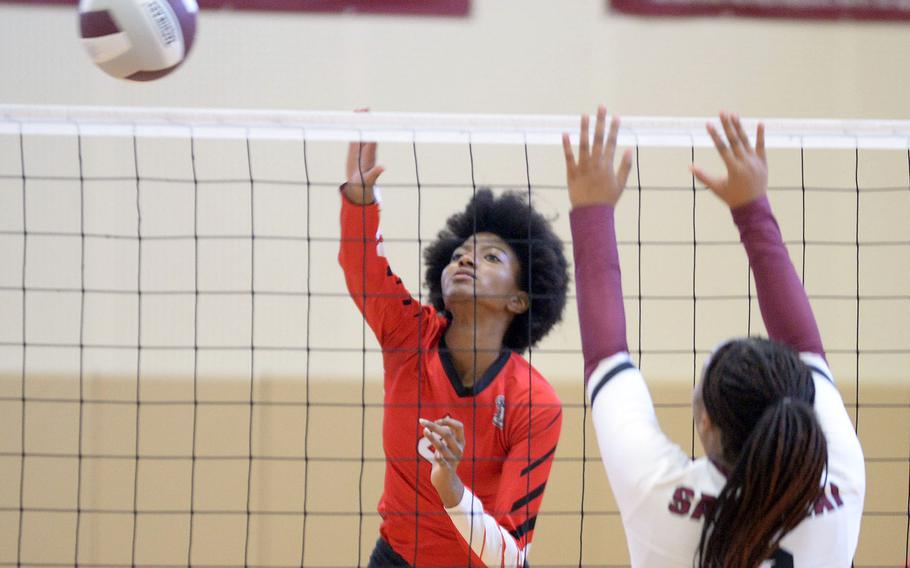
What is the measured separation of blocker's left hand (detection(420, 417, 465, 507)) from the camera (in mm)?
2160

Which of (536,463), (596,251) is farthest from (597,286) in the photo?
(536,463)

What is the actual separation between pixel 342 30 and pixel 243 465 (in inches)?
79.6

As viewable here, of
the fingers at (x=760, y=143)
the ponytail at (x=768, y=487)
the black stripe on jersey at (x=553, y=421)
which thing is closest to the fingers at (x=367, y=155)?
the black stripe on jersey at (x=553, y=421)

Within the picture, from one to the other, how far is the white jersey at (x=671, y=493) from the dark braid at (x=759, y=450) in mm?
26

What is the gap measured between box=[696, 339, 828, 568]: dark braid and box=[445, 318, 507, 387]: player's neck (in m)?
1.36

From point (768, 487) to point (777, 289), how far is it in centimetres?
37

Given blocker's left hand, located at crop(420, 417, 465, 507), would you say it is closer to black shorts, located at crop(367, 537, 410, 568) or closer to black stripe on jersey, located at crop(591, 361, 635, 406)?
black shorts, located at crop(367, 537, 410, 568)

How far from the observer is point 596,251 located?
4.97ft

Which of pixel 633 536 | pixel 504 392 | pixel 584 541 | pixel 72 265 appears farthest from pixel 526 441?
pixel 72 265

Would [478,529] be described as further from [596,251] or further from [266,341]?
[266,341]

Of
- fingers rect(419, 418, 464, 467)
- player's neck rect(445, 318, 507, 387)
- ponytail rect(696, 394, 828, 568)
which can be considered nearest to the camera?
ponytail rect(696, 394, 828, 568)

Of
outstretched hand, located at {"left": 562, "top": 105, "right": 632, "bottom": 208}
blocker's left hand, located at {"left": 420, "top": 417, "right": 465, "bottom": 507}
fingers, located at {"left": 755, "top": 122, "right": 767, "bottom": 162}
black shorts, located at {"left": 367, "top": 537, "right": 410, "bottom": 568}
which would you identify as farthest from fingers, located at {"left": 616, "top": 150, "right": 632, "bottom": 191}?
black shorts, located at {"left": 367, "top": 537, "right": 410, "bottom": 568}

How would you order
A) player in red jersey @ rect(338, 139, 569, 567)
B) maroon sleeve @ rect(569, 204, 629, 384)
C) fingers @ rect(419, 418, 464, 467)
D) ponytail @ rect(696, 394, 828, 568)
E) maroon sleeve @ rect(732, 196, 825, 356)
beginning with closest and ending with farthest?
ponytail @ rect(696, 394, 828, 568), maroon sleeve @ rect(569, 204, 629, 384), maroon sleeve @ rect(732, 196, 825, 356), fingers @ rect(419, 418, 464, 467), player in red jersey @ rect(338, 139, 569, 567)

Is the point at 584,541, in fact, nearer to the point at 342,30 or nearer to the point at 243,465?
the point at 243,465
